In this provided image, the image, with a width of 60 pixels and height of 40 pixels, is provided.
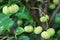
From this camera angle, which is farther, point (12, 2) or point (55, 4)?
point (55, 4)

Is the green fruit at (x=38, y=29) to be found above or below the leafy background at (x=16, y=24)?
below

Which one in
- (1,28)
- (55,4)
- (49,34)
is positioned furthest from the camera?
(55,4)

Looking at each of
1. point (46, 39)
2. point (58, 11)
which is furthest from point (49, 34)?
point (58, 11)

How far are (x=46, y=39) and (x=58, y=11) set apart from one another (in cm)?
18

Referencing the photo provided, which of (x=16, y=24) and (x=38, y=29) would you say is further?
(x=16, y=24)

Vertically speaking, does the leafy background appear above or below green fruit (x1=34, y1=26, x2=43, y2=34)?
above

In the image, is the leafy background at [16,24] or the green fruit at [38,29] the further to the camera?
the green fruit at [38,29]

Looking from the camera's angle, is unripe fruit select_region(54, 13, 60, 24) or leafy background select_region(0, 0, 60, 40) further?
unripe fruit select_region(54, 13, 60, 24)

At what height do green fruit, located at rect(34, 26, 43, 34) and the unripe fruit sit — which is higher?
the unripe fruit

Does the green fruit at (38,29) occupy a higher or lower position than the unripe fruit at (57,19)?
lower

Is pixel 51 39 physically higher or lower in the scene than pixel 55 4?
lower

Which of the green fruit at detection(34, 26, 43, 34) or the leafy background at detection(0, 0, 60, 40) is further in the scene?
the green fruit at detection(34, 26, 43, 34)

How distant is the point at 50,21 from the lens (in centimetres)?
97

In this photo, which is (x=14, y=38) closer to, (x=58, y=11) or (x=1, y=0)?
(x=1, y=0)
